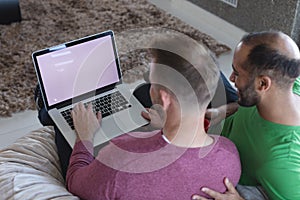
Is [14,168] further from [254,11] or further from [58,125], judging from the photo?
[254,11]

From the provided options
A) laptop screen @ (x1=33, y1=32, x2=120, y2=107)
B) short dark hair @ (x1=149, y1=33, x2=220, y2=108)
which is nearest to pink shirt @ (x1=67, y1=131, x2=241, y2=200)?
short dark hair @ (x1=149, y1=33, x2=220, y2=108)

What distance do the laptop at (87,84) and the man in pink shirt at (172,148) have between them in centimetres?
45

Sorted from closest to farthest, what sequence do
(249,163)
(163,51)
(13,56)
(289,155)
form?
(163,51) → (289,155) → (249,163) → (13,56)

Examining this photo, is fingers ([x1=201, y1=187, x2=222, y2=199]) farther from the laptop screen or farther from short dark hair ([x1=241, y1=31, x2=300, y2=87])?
the laptop screen

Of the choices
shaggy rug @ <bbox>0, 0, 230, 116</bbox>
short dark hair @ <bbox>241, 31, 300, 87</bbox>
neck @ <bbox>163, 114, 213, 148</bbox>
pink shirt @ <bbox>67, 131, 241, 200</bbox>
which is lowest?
shaggy rug @ <bbox>0, 0, 230, 116</bbox>

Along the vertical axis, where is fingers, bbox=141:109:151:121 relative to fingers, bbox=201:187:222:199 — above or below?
below

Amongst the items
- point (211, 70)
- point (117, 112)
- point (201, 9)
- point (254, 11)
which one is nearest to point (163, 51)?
point (211, 70)

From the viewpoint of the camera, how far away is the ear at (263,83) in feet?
4.00

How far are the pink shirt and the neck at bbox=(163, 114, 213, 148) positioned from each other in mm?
15

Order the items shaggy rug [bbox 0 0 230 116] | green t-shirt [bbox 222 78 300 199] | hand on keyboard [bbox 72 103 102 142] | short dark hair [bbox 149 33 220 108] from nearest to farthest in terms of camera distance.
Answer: short dark hair [bbox 149 33 220 108], green t-shirt [bbox 222 78 300 199], hand on keyboard [bbox 72 103 102 142], shaggy rug [bbox 0 0 230 116]

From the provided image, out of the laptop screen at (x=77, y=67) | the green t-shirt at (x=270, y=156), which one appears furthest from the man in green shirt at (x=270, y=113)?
the laptop screen at (x=77, y=67)

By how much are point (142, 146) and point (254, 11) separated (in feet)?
7.51

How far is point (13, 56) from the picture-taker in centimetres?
287

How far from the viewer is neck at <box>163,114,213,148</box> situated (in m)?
1.07
